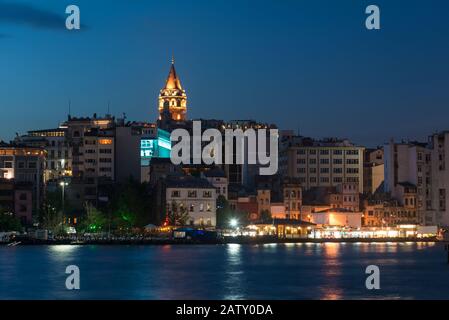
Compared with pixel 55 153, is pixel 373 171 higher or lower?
lower

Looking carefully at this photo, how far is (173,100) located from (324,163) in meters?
51.2

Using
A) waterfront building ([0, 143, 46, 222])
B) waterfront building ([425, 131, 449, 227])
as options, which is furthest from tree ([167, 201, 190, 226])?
waterfront building ([425, 131, 449, 227])

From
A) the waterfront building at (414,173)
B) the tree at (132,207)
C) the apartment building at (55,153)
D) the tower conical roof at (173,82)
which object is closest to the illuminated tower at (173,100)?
the tower conical roof at (173,82)

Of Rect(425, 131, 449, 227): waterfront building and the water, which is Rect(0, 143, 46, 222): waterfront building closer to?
the water


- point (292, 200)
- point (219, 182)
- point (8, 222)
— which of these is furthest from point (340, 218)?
point (8, 222)

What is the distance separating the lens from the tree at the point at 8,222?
95.1m

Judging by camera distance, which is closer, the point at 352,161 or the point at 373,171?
the point at 352,161

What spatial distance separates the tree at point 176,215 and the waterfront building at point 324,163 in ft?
114

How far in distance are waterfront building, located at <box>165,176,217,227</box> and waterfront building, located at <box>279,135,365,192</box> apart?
32.1 metres

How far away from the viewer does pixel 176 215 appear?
95.7 meters

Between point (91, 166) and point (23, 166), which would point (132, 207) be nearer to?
point (23, 166)

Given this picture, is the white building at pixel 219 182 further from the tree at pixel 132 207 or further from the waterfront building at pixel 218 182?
the tree at pixel 132 207

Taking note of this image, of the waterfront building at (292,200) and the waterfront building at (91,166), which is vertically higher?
the waterfront building at (91,166)
